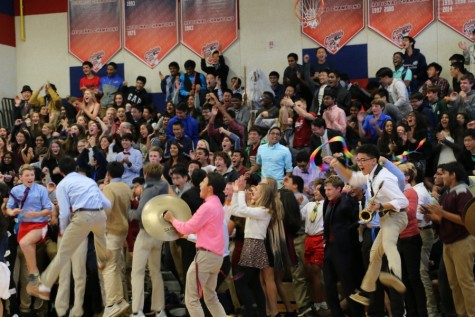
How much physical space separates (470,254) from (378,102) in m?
4.93

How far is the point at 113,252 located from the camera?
38.6ft

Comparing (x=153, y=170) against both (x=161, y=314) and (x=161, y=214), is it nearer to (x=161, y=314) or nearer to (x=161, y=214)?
(x=161, y=214)

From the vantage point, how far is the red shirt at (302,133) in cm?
1506

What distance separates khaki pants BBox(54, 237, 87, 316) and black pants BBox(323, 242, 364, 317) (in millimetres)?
3590

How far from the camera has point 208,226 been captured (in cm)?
1020

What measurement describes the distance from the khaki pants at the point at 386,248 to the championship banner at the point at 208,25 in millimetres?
10502

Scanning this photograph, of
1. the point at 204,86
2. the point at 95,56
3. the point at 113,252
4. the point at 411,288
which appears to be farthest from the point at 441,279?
the point at 95,56

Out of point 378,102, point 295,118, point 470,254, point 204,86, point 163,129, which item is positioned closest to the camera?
point 470,254

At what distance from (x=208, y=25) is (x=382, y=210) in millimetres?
11377

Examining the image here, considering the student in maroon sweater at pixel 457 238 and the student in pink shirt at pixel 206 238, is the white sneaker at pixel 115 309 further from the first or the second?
the student in maroon sweater at pixel 457 238

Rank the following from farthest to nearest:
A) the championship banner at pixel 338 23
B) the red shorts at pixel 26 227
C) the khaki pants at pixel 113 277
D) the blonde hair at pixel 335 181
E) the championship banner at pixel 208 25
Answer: the championship banner at pixel 208 25, the championship banner at pixel 338 23, the red shorts at pixel 26 227, the khaki pants at pixel 113 277, the blonde hair at pixel 335 181

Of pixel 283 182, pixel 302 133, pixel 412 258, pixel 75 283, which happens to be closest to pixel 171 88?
pixel 302 133

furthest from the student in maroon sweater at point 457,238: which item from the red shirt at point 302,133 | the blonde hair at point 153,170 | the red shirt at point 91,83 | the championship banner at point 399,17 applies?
the red shirt at point 91,83

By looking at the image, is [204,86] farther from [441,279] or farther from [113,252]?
[441,279]
